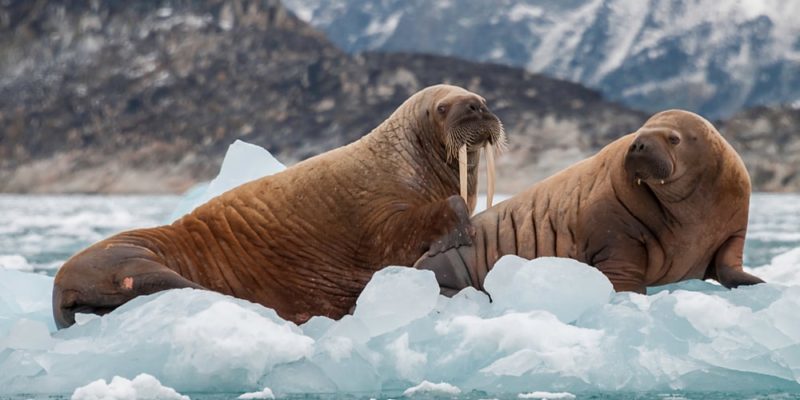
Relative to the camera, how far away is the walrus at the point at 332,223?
536 centimetres

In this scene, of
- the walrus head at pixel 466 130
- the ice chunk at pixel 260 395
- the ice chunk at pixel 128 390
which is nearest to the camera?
the ice chunk at pixel 128 390

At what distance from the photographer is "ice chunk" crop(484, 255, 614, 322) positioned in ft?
15.0

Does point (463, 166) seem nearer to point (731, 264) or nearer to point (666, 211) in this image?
point (666, 211)

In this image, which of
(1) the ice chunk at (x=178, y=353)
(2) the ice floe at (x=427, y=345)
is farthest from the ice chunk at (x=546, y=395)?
(1) the ice chunk at (x=178, y=353)

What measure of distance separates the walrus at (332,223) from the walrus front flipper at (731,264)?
1.17m

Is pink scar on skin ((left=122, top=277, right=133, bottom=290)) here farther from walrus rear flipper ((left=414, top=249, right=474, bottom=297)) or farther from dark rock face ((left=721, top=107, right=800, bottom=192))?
dark rock face ((left=721, top=107, right=800, bottom=192))

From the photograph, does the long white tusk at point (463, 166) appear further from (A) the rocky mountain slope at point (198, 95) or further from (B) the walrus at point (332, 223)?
(A) the rocky mountain slope at point (198, 95)

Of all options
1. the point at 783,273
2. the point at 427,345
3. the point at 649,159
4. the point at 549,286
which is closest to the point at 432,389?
the point at 427,345

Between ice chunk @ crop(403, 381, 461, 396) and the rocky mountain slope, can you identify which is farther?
the rocky mountain slope

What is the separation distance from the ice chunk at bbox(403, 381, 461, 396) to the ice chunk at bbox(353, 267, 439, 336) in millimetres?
428

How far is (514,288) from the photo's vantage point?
473 cm

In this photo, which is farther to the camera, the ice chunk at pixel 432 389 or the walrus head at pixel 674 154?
the walrus head at pixel 674 154

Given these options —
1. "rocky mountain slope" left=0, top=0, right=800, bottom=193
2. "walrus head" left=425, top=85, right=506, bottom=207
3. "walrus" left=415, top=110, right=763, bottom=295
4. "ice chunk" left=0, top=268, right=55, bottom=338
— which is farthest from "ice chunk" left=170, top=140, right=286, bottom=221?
"rocky mountain slope" left=0, top=0, right=800, bottom=193

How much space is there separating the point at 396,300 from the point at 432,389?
52cm
